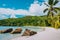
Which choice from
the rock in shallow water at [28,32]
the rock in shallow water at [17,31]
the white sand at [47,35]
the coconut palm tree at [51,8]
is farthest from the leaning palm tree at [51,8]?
the rock in shallow water at [17,31]

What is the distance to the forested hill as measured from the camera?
77.1 inches

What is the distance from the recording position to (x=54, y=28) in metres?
2.04

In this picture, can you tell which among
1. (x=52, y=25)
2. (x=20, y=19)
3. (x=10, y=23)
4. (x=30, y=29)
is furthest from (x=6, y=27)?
(x=52, y=25)

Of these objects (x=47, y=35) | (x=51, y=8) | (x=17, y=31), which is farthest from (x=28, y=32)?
(x=51, y=8)

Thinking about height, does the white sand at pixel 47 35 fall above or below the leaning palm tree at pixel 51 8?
below

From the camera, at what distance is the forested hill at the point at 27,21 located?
1959mm

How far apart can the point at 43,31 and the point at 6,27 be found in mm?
573

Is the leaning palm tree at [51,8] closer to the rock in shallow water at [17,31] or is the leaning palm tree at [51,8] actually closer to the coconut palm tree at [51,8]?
the coconut palm tree at [51,8]

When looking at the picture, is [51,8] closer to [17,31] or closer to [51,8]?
[51,8]

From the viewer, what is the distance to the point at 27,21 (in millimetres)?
2002

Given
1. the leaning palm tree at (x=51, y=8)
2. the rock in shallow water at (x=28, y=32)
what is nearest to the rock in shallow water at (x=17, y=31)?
the rock in shallow water at (x=28, y=32)

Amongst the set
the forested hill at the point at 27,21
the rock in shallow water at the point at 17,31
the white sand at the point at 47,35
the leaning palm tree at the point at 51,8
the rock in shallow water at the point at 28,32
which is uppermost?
the leaning palm tree at the point at 51,8

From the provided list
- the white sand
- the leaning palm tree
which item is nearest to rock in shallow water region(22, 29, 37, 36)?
the white sand

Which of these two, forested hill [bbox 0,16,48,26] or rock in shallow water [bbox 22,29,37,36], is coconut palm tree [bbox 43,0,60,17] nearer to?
forested hill [bbox 0,16,48,26]
